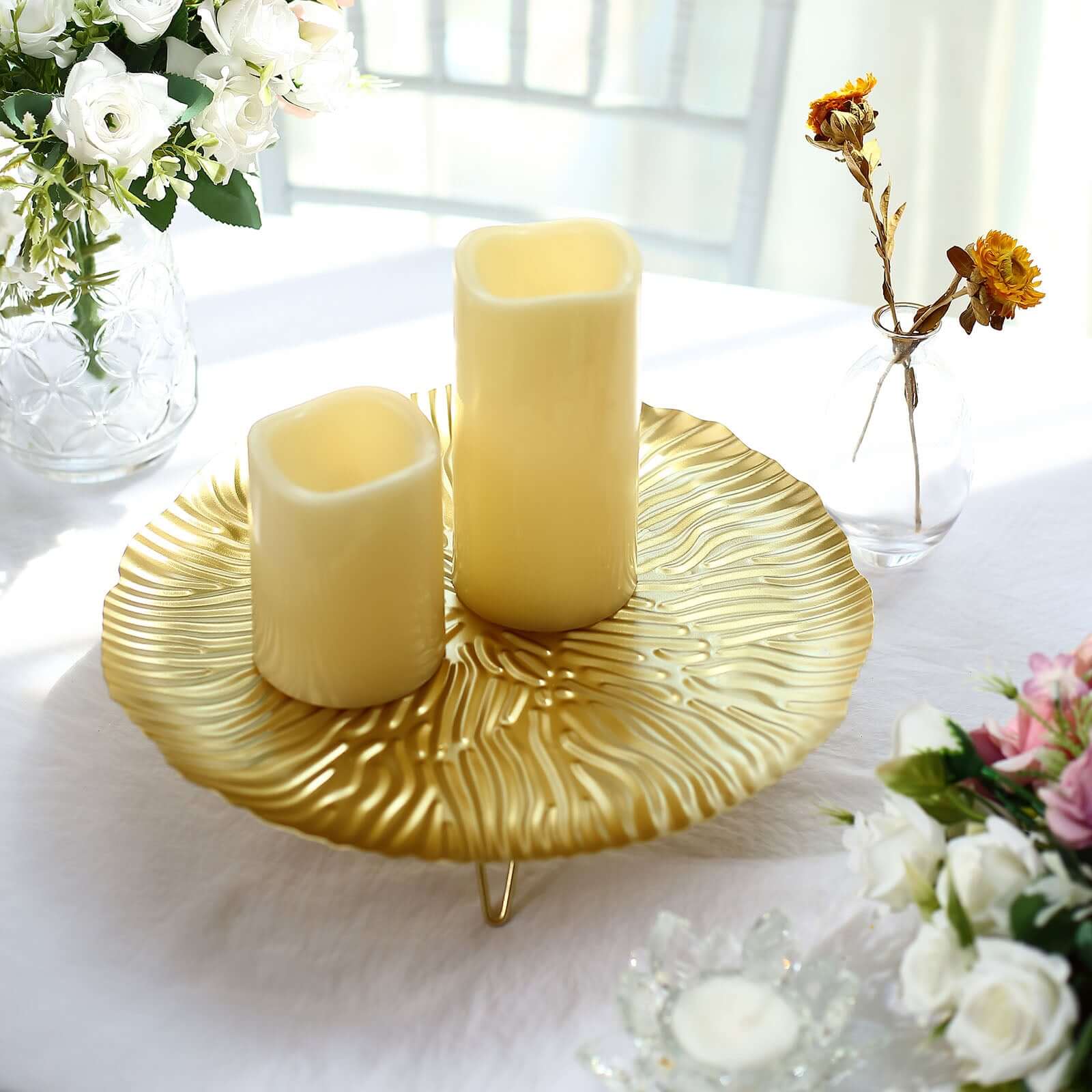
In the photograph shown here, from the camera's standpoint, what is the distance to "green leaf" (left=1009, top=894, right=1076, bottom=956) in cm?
39

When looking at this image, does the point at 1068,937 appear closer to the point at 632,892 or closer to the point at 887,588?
the point at 632,892

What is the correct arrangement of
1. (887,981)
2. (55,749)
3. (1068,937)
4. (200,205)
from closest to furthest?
(1068,937)
(887,981)
(55,749)
(200,205)

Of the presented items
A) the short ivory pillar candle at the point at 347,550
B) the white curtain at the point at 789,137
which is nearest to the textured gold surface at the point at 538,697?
the short ivory pillar candle at the point at 347,550

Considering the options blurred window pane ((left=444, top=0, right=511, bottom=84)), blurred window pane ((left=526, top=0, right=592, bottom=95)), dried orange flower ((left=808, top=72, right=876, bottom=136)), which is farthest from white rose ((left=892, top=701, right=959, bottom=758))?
blurred window pane ((left=444, top=0, right=511, bottom=84))

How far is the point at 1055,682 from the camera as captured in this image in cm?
44

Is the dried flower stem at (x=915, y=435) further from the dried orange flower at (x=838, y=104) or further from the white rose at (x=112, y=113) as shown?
the white rose at (x=112, y=113)

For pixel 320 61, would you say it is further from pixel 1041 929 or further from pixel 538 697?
pixel 1041 929

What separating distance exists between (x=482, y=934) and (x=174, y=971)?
0.42ft

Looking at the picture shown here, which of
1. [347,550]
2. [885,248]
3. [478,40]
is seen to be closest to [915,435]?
[885,248]

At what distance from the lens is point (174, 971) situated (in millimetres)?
523

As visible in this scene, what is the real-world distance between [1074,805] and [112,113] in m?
0.52

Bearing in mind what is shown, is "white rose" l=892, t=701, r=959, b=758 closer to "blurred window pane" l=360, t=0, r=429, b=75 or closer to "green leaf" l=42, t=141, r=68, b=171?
"green leaf" l=42, t=141, r=68, b=171

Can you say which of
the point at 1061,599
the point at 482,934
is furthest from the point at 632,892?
the point at 1061,599

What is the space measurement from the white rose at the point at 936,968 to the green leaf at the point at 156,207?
20.6 inches
